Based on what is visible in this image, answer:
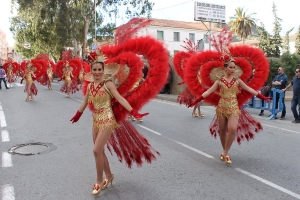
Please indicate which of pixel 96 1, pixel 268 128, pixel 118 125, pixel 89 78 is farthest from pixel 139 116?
pixel 96 1

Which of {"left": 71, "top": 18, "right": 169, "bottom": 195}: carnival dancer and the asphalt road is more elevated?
{"left": 71, "top": 18, "right": 169, "bottom": 195}: carnival dancer

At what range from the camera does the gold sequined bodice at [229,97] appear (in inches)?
198

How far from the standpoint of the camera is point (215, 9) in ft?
87.3

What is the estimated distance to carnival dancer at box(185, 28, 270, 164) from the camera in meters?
5.04

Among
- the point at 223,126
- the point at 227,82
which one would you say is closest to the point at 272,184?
the point at 223,126

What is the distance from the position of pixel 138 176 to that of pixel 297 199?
2108mm

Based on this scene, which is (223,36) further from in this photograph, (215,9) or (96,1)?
(96,1)

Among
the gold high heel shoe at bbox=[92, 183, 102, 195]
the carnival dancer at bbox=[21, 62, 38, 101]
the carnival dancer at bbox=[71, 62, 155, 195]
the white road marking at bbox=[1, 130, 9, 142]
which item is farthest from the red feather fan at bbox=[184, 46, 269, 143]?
the carnival dancer at bbox=[21, 62, 38, 101]

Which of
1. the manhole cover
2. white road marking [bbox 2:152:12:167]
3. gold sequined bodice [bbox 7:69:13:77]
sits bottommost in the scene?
white road marking [bbox 2:152:12:167]

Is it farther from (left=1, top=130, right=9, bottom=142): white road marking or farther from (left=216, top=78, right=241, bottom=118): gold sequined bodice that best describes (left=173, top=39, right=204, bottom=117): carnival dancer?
(left=1, top=130, right=9, bottom=142): white road marking

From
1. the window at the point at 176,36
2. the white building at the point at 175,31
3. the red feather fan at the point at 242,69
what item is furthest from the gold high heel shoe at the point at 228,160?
Result: the window at the point at 176,36

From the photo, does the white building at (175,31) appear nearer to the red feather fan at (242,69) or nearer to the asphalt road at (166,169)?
the asphalt road at (166,169)

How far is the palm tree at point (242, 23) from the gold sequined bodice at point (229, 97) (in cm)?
4427

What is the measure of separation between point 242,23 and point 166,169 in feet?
152
